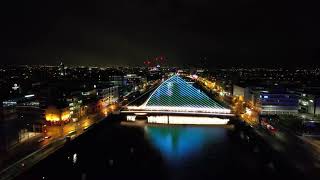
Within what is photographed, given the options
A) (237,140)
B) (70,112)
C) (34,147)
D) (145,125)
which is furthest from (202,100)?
(34,147)

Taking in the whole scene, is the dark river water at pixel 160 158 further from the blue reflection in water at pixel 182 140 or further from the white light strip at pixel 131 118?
the white light strip at pixel 131 118

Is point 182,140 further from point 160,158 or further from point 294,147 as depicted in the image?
point 294,147

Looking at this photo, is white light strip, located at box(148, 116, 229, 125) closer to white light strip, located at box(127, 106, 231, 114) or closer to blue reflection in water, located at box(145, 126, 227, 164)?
white light strip, located at box(127, 106, 231, 114)

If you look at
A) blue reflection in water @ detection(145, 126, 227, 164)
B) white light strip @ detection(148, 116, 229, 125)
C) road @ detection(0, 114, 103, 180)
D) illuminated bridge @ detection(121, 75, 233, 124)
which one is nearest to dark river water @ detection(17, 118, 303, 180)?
blue reflection in water @ detection(145, 126, 227, 164)

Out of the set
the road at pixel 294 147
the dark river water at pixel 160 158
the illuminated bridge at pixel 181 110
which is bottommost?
the dark river water at pixel 160 158

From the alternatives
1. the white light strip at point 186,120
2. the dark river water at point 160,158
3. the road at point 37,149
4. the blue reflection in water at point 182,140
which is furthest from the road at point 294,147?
the road at point 37,149

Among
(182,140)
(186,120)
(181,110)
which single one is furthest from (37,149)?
(186,120)

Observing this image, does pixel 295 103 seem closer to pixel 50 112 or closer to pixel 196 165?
pixel 196 165
